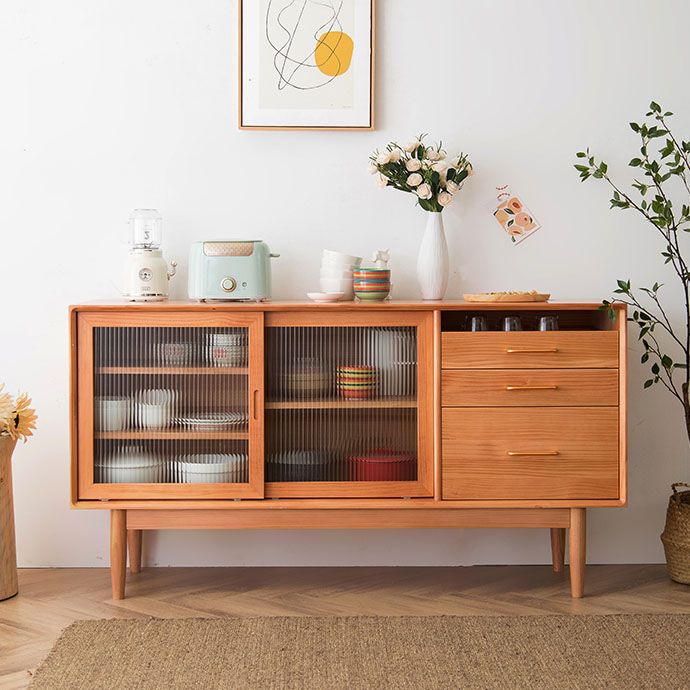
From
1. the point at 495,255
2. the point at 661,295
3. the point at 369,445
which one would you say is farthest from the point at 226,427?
the point at 661,295

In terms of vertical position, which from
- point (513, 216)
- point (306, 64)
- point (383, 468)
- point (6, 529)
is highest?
point (306, 64)

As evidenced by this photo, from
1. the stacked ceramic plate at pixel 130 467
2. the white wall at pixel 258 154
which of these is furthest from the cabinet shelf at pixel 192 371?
the white wall at pixel 258 154

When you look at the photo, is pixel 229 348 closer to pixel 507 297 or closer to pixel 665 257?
pixel 507 297

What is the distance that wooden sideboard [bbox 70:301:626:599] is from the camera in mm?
2939

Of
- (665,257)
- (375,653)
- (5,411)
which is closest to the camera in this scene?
(375,653)

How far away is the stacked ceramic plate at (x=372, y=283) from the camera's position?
3098 mm

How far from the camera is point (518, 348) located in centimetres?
294

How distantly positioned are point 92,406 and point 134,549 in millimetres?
618

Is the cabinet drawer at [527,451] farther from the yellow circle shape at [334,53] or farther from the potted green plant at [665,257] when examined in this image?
the yellow circle shape at [334,53]

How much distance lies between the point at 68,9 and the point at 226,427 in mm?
1524

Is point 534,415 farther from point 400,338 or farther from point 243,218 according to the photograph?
point 243,218

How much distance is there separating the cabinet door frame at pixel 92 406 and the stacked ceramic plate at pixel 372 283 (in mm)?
357

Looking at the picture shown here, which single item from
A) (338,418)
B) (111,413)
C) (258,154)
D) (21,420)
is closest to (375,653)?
(338,418)

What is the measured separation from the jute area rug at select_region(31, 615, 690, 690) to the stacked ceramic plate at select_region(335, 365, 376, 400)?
664 millimetres
